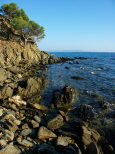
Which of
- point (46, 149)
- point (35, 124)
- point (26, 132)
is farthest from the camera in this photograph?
point (35, 124)

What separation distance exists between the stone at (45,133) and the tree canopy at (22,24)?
47052mm

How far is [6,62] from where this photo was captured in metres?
40.6

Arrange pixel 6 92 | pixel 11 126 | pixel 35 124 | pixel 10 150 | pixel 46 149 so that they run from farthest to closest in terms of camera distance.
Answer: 1. pixel 6 92
2. pixel 35 124
3. pixel 11 126
4. pixel 46 149
5. pixel 10 150

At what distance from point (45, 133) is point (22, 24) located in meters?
47.4

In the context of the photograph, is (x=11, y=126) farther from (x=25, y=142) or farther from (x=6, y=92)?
(x=6, y=92)

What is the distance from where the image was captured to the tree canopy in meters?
53.1

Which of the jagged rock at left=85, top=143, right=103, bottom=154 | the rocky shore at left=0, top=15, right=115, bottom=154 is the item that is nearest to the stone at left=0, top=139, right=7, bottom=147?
the rocky shore at left=0, top=15, right=115, bottom=154

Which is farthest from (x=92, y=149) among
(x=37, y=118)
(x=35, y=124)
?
(x=37, y=118)

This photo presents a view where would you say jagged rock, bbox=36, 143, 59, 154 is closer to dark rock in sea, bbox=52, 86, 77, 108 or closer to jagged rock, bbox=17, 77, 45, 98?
dark rock in sea, bbox=52, 86, 77, 108

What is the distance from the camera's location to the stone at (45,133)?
10.6 metres

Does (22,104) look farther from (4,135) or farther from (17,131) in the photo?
(4,135)

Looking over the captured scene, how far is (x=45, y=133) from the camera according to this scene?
10805 millimetres

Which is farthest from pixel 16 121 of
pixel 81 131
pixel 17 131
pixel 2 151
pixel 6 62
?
pixel 6 62

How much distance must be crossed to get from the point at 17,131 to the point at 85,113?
22.4 feet
